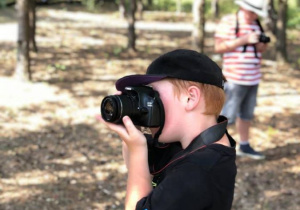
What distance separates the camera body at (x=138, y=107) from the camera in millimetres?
1545

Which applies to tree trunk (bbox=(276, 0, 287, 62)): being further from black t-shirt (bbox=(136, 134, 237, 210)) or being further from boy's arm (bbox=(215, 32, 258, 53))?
black t-shirt (bbox=(136, 134, 237, 210))

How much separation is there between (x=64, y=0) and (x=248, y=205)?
934 inches

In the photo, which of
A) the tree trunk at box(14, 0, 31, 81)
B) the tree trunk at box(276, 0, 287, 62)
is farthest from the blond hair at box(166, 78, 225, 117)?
the tree trunk at box(276, 0, 287, 62)

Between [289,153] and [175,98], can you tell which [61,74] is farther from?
[175,98]

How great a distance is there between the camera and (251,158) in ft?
17.6

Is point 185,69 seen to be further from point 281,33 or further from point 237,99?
point 281,33

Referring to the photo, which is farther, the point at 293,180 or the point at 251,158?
the point at 251,158

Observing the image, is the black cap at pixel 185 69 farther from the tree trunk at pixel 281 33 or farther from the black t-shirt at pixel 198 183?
the tree trunk at pixel 281 33

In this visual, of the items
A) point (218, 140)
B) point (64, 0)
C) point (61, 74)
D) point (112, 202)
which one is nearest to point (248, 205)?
point (112, 202)

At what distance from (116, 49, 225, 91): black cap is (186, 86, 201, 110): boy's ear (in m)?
0.03

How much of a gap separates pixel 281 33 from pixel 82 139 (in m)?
7.20

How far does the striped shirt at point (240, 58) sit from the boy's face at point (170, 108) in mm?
3264

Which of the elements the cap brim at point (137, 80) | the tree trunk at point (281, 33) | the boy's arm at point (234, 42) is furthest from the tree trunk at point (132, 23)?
the cap brim at point (137, 80)

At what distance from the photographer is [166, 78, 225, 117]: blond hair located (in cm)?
156
